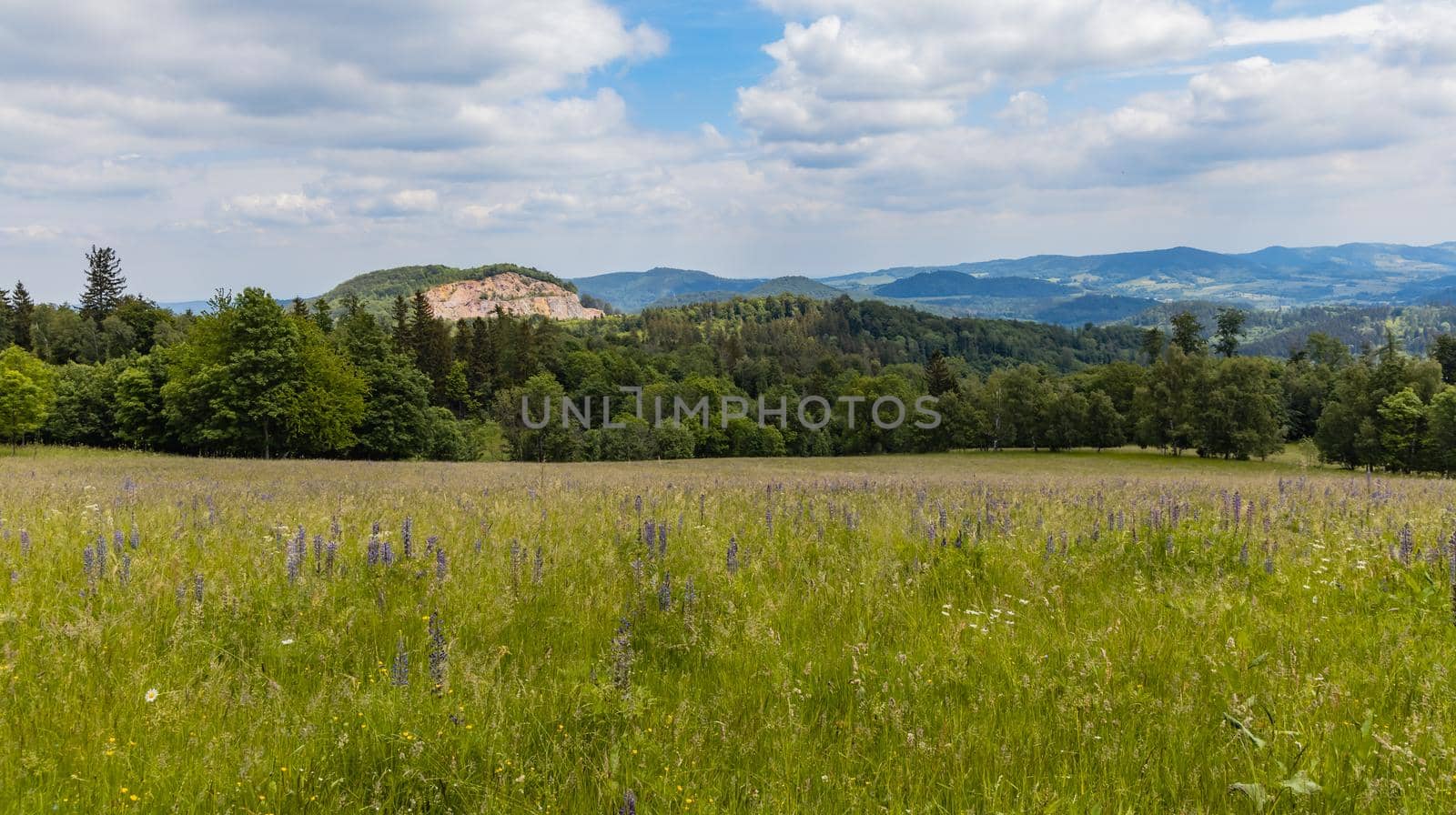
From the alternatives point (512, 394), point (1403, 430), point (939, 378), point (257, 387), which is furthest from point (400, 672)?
point (939, 378)

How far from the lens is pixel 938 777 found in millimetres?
3189

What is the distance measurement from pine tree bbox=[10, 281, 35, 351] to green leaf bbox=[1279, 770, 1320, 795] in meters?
139

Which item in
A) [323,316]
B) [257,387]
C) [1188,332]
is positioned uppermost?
[323,316]

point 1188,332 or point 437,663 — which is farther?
point 1188,332

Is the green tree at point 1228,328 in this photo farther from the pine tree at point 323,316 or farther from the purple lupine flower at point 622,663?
the purple lupine flower at point 622,663

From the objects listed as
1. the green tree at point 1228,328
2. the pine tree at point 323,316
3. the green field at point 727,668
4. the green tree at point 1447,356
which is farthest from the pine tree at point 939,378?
the green field at point 727,668

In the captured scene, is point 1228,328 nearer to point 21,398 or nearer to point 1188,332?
point 1188,332

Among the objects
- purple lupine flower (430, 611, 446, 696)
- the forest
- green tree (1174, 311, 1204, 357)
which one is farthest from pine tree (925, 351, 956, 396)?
purple lupine flower (430, 611, 446, 696)

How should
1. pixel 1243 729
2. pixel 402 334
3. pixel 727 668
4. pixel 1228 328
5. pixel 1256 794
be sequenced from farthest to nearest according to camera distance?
pixel 1228 328
pixel 402 334
pixel 727 668
pixel 1243 729
pixel 1256 794

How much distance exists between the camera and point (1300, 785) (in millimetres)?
2906

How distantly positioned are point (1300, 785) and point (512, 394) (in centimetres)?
10574

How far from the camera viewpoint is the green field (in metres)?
3.07

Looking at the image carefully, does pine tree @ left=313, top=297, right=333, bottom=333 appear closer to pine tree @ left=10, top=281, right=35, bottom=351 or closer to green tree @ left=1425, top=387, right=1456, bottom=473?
pine tree @ left=10, top=281, right=35, bottom=351

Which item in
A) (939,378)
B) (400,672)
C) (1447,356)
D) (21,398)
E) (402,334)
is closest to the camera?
(400,672)
